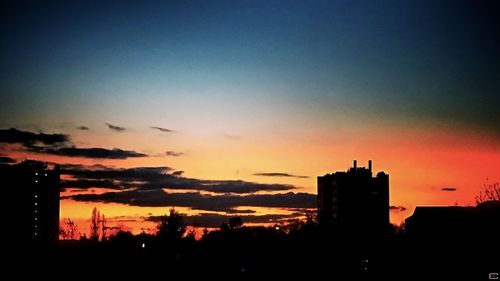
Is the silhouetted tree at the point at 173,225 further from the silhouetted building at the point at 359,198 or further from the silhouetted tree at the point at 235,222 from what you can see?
the silhouetted building at the point at 359,198

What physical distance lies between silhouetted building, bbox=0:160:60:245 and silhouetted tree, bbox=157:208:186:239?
48.7 m

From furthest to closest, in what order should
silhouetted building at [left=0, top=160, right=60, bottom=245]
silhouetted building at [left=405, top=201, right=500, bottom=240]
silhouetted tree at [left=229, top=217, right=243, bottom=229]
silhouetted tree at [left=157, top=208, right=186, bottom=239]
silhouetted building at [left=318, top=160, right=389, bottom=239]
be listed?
1. silhouetted building at [left=318, top=160, right=389, bottom=239]
2. silhouetted building at [left=0, top=160, right=60, bottom=245]
3. silhouetted tree at [left=229, top=217, right=243, bottom=229]
4. silhouetted tree at [left=157, top=208, right=186, bottom=239]
5. silhouetted building at [left=405, top=201, right=500, bottom=240]

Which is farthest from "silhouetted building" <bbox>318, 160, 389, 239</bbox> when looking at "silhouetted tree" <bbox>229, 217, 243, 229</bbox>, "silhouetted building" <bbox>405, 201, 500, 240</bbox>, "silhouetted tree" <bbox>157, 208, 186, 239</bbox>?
"silhouetted building" <bbox>405, 201, 500, 240</bbox>

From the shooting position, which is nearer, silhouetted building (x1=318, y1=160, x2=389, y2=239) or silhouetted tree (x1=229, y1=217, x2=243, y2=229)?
silhouetted tree (x1=229, y1=217, x2=243, y2=229)

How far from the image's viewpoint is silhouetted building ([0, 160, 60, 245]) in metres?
143

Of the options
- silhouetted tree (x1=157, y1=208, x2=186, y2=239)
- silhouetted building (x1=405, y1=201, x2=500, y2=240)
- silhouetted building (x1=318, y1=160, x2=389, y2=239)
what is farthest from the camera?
silhouetted building (x1=318, y1=160, x2=389, y2=239)

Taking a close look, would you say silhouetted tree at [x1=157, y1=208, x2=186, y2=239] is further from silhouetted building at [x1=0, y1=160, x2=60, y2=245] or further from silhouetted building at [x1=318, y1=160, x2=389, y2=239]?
silhouetted building at [x1=318, y1=160, x2=389, y2=239]

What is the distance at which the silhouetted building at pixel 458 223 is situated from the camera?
63.4 metres

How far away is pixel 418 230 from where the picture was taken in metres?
79.2

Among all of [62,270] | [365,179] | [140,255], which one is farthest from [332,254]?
[365,179]

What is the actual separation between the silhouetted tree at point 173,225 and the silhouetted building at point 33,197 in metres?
48.7

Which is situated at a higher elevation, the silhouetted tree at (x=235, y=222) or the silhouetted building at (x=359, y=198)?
the silhouetted building at (x=359, y=198)

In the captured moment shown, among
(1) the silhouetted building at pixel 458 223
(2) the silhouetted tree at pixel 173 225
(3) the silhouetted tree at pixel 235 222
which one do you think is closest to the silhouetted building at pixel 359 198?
(3) the silhouetted tree at pixel 235 222

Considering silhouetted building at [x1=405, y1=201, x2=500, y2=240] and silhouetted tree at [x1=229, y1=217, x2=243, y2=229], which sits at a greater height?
silhouetted building at [x1=405, y1=201, x2=500, y2=240]
